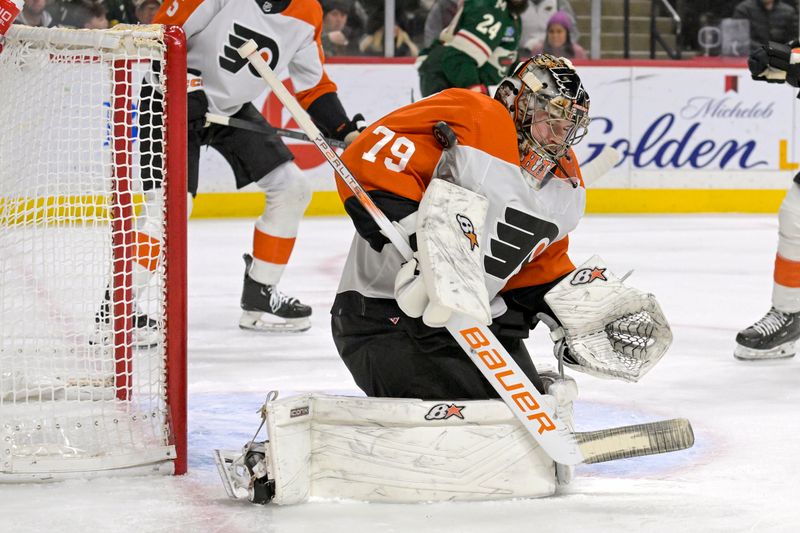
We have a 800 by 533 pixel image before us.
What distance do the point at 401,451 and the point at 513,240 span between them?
431 millimetres

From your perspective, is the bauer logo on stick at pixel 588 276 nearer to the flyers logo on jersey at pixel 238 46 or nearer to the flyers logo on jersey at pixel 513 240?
the flyers logo on jersey at pixel 513 240

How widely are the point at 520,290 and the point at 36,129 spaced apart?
922 mm

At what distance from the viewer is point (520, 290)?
7.71ft

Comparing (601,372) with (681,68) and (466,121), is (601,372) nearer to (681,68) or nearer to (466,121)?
(466,121)

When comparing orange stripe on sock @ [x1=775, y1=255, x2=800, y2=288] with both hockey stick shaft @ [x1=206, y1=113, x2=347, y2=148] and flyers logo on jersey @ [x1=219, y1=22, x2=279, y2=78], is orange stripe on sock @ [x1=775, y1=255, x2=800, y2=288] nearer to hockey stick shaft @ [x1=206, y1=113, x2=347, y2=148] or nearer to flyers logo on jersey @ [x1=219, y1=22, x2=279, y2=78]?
hockey stick shaft @ [x1=206, y1=113, x2=347, y2=148]

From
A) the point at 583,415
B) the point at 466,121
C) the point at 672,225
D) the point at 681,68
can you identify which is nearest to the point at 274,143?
the point at 583,415

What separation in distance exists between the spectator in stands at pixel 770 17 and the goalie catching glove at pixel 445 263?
6095 mm

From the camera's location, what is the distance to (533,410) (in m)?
2.00

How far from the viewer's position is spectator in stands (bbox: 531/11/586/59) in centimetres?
725

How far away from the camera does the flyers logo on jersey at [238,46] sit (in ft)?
11.6

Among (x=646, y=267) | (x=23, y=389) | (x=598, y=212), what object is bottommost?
(x=598, y=212)

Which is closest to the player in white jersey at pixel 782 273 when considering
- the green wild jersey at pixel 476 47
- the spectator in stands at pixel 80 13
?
the green wild jersey at pixel 476 47

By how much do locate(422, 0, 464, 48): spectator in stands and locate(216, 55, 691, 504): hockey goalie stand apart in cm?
492

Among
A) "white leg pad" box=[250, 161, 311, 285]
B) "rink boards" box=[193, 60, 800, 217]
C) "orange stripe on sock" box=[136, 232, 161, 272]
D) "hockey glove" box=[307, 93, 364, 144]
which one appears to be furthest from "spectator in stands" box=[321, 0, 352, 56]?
"orange stripe on sock" box=[136, 232, 161, 272]
